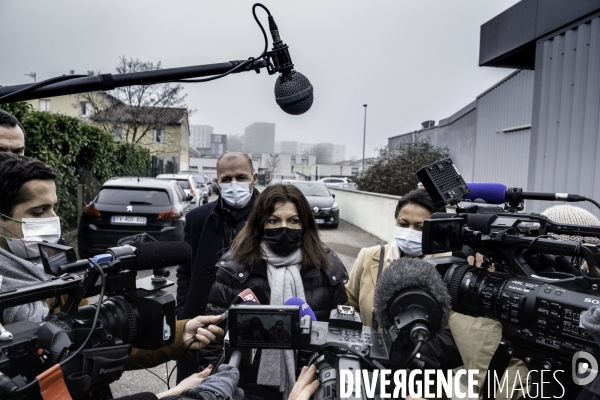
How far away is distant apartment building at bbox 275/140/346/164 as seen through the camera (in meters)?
93.9

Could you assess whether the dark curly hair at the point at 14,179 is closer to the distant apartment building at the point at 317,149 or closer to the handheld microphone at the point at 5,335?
the handheld microphone at the point at 5,335

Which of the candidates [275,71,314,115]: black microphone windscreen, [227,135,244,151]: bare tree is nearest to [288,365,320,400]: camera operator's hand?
[275,71,314,115]: black microphone windscreen

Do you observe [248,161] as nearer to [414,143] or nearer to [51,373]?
[51,373]

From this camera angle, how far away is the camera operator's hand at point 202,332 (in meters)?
1.83

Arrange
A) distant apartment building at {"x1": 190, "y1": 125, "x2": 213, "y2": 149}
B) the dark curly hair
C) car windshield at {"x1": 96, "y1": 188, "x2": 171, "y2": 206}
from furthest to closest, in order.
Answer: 1. distant apartment building at {"x1": 190, "y1": 125, "x2": 213, "y2": 149}
2. car windshield at {"x1": 96, "y1": 188, "x2": 171, "y2": 206}
3. the dark curly hair

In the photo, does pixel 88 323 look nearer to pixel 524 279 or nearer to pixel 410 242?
pixel 524 279

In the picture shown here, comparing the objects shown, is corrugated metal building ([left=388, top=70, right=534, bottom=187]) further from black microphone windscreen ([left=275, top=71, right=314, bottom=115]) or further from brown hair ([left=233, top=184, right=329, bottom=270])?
black microphone windscreen ([left=275, top=71, right=314, bottom=115])

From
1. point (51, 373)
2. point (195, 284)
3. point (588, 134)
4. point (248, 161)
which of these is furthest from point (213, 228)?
point (588, 134)

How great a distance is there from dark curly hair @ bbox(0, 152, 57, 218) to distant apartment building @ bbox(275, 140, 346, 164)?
8895cm

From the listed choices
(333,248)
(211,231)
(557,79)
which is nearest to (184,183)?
(333,248)

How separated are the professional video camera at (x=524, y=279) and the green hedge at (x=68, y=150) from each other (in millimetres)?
6246

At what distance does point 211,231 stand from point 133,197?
16.6 ft

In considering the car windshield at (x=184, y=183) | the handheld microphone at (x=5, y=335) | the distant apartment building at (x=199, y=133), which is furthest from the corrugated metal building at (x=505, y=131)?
the distant apartment building at (x=199, y=133)

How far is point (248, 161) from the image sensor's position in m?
3.62
